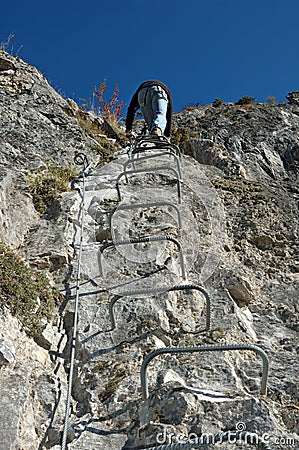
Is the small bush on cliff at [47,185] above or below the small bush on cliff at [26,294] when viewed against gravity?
above

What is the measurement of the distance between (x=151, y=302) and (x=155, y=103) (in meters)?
4.88

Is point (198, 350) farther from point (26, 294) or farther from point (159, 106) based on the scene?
point (159, 106)

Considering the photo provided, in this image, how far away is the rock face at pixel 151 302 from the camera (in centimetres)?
357

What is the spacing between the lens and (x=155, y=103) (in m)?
9.21

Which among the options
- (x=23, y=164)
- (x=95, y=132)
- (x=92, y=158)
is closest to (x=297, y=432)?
(x=23, y=164)

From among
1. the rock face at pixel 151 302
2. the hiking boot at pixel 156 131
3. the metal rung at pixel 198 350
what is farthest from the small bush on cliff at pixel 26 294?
the hiking boot at pixel 156 131

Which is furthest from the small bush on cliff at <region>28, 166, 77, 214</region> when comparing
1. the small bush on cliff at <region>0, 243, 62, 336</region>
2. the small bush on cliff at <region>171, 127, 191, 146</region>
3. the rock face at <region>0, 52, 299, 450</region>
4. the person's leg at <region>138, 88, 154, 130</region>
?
the small bush on cliff at <region>171, 127, 191, 146</region>

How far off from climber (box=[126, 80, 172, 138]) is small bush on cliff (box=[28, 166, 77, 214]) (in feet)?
4.94

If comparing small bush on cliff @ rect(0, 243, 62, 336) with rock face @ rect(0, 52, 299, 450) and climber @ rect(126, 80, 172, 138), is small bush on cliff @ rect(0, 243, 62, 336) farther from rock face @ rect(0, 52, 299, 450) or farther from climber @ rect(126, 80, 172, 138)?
climber @ rect(126, 80, 172, 138)

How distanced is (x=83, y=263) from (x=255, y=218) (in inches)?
95.3

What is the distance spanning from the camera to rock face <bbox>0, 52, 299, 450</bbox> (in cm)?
357

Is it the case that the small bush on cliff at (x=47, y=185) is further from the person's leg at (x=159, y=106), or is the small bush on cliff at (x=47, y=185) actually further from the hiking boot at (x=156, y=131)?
the person's leg at (x=159, y=106)

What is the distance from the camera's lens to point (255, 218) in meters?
7.29

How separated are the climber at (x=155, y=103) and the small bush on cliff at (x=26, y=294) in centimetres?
413
